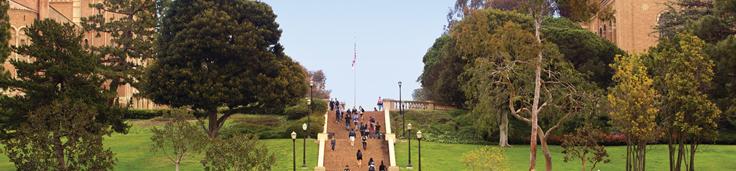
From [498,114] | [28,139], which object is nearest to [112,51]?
[498,114]

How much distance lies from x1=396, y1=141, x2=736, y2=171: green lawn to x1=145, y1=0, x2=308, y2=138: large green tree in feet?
25.1

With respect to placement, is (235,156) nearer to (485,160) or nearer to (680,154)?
(485,160)

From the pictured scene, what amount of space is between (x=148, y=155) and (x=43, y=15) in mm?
30357

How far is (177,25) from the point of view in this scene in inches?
1901

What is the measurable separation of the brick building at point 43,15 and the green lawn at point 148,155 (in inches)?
450

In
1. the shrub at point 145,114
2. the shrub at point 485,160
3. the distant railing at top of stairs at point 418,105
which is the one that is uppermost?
the distant railing at top of stairs at point 418,105

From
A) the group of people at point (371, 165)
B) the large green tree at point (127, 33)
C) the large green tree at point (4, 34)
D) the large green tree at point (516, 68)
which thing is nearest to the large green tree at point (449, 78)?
the group of people at point (371, 165)

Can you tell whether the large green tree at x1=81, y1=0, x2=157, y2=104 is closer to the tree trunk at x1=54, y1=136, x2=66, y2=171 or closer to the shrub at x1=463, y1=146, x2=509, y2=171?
the tree trunk at x1=54, y1=136, x2=66, y2=171

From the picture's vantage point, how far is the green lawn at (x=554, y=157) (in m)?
39.9

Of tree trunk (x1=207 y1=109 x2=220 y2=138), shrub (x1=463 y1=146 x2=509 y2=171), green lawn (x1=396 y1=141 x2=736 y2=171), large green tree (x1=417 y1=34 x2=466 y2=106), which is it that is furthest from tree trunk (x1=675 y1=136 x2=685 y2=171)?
tree trunk (x1=207 y1=109 x2=220 y2=138)

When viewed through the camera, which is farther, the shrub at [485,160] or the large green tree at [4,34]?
the large green tree at [4,34]

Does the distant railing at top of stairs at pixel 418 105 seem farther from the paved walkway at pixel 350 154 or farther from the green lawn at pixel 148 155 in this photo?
the green lawn at pixel 148 155

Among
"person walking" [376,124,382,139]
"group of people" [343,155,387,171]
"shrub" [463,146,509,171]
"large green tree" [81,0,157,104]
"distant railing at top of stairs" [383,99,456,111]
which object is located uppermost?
"large green tree" [81,0,157,104]

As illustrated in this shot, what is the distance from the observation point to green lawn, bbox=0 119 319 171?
39000mm
